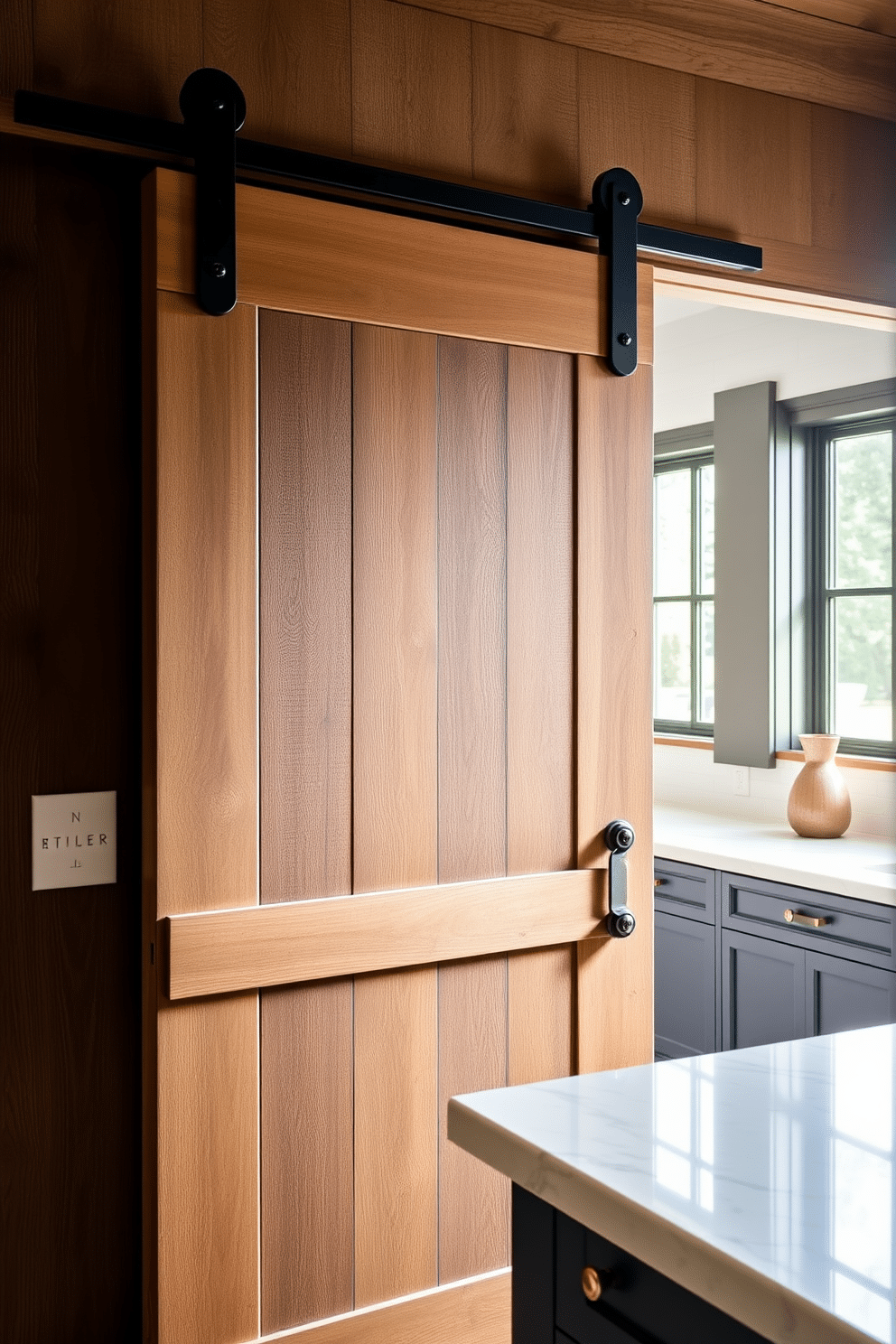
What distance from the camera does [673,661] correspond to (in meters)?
4.60

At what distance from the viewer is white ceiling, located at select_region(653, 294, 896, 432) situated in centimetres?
365

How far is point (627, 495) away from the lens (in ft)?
7.43

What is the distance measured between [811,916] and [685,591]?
5.81 ft

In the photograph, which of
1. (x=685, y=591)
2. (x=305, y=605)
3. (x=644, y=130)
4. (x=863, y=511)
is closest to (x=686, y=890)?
(x=863, y=511)

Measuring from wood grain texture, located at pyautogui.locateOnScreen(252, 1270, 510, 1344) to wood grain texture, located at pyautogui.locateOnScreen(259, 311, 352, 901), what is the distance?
2.27ft

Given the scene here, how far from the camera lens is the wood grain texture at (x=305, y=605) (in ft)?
6.27

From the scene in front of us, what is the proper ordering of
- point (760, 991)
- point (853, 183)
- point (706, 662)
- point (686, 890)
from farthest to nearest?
point (706, 662) < point (686, 890) < point (760, 991) < point (853, 183)

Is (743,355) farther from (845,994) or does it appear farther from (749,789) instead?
(845,994)

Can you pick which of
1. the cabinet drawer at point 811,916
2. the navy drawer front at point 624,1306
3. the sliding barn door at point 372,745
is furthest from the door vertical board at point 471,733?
the cabinet drawer at point 811,916

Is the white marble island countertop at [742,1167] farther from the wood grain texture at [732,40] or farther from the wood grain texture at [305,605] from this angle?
the wood grain texture at [732,40]

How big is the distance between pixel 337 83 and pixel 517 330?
0.50 m

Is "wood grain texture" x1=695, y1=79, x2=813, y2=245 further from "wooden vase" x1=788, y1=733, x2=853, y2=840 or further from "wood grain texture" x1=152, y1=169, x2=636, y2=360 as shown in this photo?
"wooden vase" x1=788, y1=733, x2=853, y2=840

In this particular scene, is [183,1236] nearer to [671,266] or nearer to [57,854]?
[57,854]

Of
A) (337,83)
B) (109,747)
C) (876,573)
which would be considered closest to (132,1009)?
(109,747)
